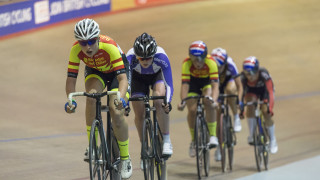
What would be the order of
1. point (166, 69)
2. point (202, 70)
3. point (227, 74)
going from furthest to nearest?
point (227, 74) < point (202, 70) < point (166, 69)

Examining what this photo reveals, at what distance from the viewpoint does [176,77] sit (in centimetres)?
1163

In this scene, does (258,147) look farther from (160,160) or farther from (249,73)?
(160,160)

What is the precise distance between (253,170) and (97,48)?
11.9 feet

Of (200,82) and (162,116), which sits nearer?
(162,116)

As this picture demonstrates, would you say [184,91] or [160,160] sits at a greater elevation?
[184,91]

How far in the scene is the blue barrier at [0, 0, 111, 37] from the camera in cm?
1212

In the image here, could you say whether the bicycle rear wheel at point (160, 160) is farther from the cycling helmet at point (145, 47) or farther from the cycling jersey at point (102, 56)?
the cycling jersey at point (102, 56)

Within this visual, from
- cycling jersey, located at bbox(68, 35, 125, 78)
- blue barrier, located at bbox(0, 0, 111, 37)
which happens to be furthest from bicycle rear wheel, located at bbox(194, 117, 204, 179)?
blue barrier, located at bbox(0, 0, 111, 37)

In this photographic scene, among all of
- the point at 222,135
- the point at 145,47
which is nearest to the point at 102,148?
the point at 145,47

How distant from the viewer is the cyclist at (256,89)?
24.8 ft

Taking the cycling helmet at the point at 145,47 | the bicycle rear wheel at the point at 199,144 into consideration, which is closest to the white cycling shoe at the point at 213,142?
the bicycle rear wheel at the point at 199,144

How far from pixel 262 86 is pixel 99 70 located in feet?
12.1

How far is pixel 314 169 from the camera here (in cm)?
688

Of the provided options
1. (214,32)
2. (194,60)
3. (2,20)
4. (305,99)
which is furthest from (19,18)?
(194,60)
